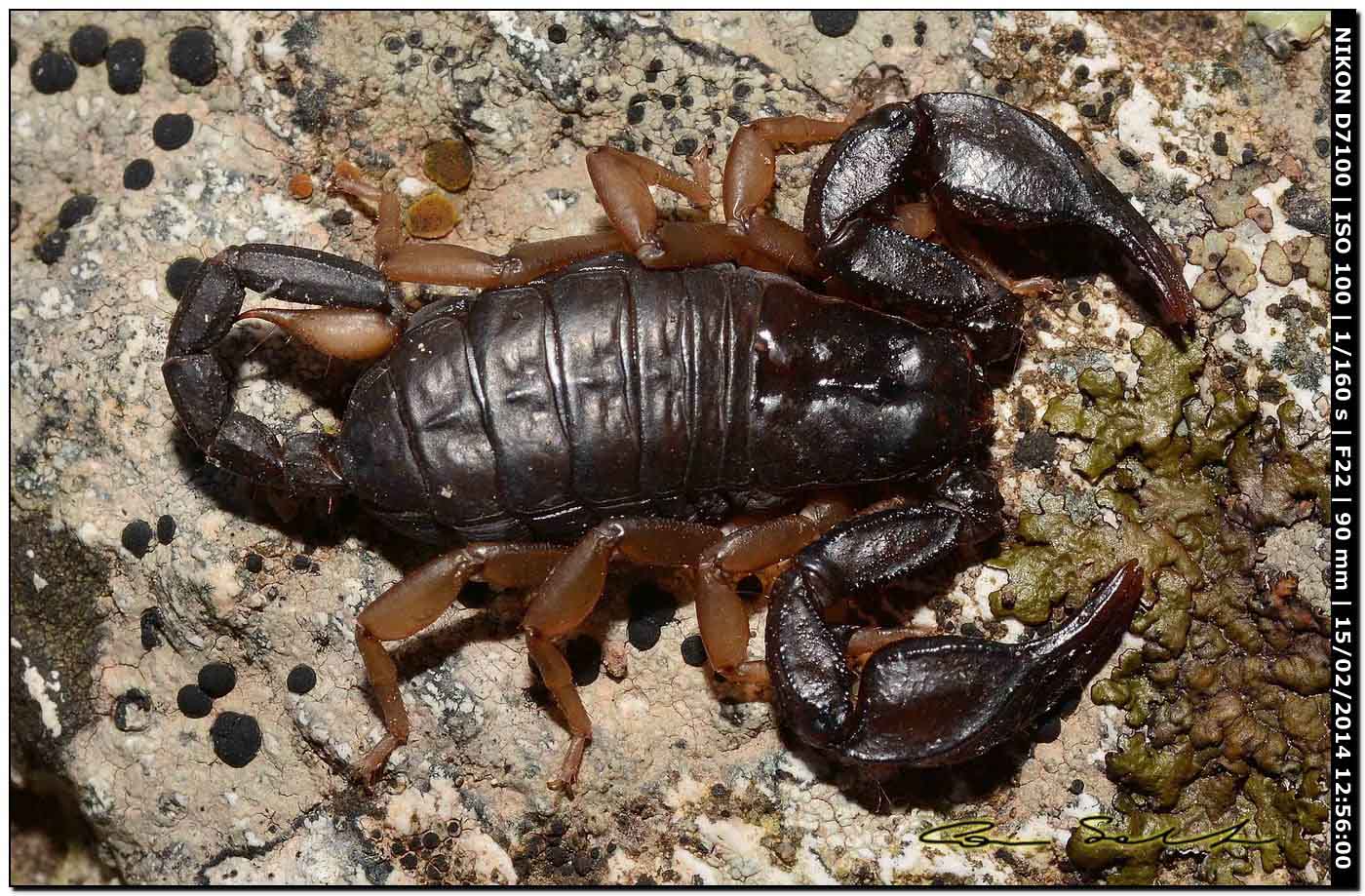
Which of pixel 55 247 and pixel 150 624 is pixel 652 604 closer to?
pixel 150 624

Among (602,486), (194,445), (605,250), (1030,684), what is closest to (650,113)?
(605,250)

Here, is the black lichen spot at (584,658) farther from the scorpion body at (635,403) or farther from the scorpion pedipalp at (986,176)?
the scorpion pedipalp at (986,176)

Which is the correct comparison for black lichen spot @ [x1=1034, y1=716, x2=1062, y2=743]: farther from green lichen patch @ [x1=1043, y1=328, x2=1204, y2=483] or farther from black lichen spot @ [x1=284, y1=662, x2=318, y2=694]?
black lichen spot @ [x1=284, y1=662, x2=318, y2=694]

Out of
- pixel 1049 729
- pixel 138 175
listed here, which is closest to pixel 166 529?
pixel 138 175

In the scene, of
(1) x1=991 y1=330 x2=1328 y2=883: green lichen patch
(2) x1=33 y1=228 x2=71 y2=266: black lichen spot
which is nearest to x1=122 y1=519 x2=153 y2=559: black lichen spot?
(2) x1=33 y1=228 x2=71 y2=266: black lichen spot

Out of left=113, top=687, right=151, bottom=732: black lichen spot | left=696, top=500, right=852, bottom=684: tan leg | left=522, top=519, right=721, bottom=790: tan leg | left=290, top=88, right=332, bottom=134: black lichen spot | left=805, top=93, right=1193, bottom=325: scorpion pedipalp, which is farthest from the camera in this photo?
left=290, top=88, right=332, bottom=134: black lichen spot

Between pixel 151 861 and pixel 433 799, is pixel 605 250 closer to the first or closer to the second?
pixel 433 799
